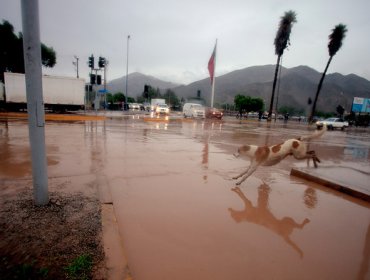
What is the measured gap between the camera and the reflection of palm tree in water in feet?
10.5

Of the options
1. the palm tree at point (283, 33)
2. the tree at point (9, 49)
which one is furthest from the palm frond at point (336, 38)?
the tree at point (9, 49)

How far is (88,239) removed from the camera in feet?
8.38

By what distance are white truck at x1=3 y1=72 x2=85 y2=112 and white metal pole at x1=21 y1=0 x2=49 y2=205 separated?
23771mm

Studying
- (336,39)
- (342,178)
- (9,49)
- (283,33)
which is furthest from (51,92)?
(336,39)

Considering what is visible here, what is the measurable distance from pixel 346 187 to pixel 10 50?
41.8 metres

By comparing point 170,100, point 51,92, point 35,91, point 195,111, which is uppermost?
point 170,100

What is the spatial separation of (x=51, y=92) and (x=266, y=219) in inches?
1051

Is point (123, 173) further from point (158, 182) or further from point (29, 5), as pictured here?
point (29, 5)

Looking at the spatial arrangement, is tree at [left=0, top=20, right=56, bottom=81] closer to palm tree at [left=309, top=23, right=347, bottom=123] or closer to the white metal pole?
the white metal pole

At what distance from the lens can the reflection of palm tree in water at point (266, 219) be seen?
3199 millimetres

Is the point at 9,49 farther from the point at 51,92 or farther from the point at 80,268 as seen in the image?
the point at 80,268

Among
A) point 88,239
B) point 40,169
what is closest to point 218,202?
point 88,239

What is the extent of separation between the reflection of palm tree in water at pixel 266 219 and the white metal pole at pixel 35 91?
9.27 feet

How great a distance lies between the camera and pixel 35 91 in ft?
10.2
